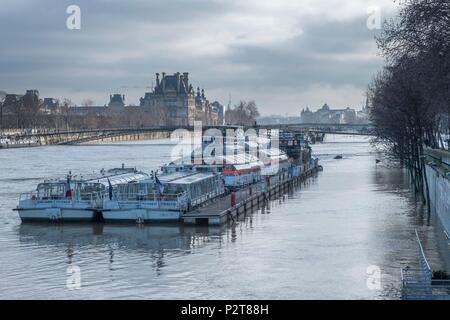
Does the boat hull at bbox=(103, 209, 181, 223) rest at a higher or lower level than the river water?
higher

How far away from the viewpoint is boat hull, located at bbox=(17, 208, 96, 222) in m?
37.8

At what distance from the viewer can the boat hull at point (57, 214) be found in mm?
37781

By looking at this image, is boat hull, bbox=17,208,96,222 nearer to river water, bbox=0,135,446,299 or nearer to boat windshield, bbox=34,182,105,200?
river water, bbox=0,135,446,299

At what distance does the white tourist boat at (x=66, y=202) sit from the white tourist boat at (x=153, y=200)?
0.80 metres

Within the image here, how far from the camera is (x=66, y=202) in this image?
3838 cm

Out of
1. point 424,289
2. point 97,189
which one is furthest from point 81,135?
point 424,289

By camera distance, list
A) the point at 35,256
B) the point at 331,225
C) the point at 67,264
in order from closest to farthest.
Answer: the point at 67,264
the point at 35,256
the point at 331,225

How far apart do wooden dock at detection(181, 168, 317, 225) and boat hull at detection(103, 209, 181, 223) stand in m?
0.53

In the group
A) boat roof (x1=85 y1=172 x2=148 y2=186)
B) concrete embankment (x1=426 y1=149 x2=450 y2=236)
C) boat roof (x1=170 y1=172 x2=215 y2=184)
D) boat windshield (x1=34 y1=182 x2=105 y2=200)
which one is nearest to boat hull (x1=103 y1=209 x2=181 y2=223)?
boat windshield (x1=34 y1=182 x2=105 y2=200)

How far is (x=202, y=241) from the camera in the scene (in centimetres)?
3219

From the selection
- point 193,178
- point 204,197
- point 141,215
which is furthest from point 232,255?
point 193,178

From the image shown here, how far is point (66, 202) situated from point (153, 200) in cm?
415

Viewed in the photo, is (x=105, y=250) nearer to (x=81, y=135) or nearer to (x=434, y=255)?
(x=434, y=255)

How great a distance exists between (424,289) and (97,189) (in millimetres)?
23605
